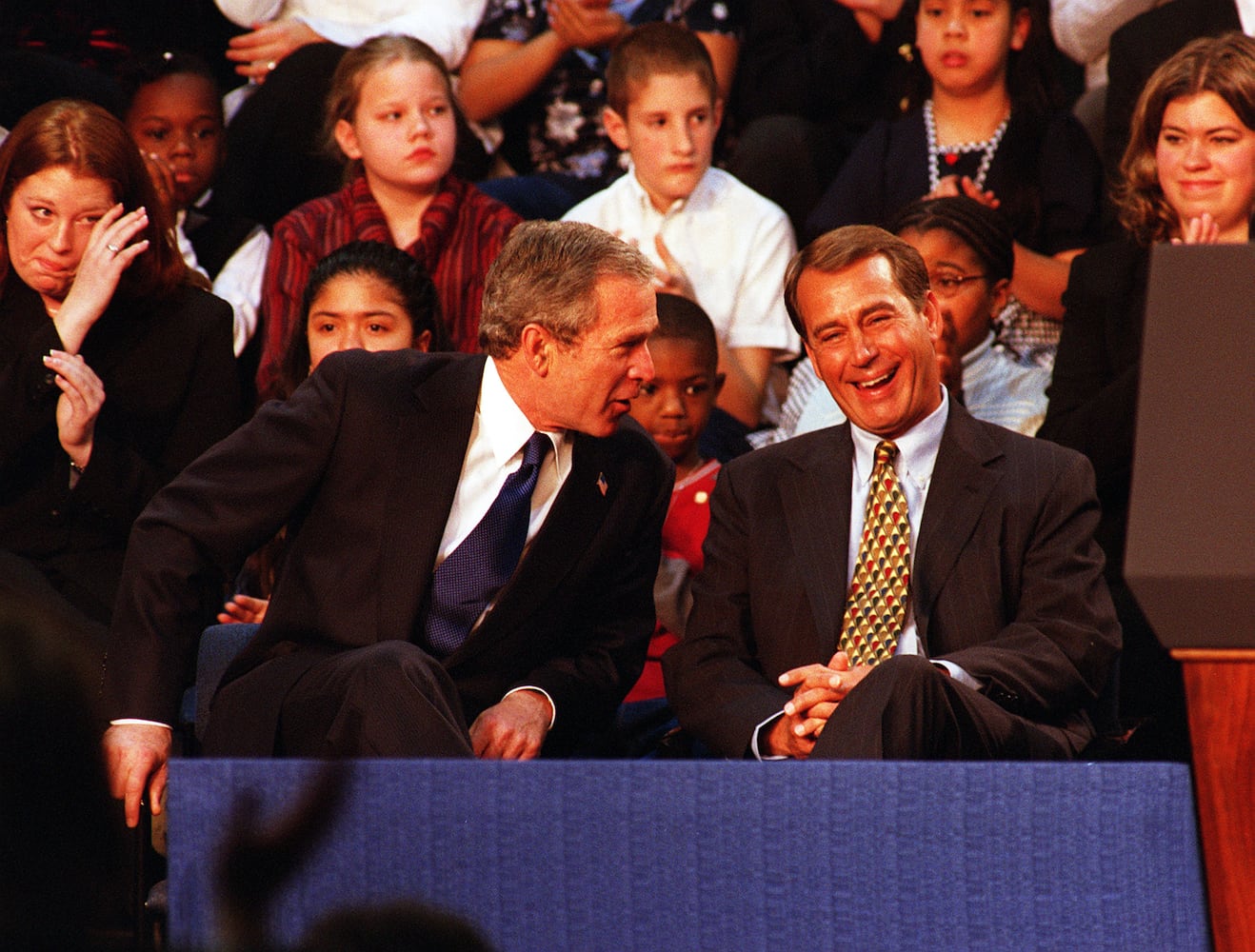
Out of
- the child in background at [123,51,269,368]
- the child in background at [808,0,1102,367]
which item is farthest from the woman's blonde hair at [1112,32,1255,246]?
the child in background at [123,51,269,368]

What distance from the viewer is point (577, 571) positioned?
2.40 meters

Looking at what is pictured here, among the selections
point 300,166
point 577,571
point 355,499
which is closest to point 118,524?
point 355,499

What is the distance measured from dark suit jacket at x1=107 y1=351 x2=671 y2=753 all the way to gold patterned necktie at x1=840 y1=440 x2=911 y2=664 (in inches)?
13.1

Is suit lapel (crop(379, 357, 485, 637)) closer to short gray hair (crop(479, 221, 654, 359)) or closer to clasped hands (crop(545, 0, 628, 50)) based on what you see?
short gray hair (crop(479, 221, 654, 359))

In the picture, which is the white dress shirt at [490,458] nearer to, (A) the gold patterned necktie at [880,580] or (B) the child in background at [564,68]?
(A) the gold patterned necktie at [880,580]

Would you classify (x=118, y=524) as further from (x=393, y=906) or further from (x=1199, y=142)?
(x=393, y=906)

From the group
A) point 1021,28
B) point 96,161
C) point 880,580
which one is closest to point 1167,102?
point 1021,28

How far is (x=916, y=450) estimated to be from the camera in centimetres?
251

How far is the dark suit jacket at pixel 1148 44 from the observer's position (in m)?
3.70

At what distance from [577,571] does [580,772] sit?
1.03 meters

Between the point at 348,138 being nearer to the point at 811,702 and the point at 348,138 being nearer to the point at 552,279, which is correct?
the point at 552,279

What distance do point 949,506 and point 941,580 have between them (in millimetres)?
111

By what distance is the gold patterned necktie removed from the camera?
7.85ft

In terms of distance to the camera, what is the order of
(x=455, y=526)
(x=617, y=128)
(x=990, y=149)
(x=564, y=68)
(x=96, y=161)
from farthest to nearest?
(x=564, y=68), (x=617, y=128), (x=990, y=149), (x=96, y=161), (x=455, y=526)
